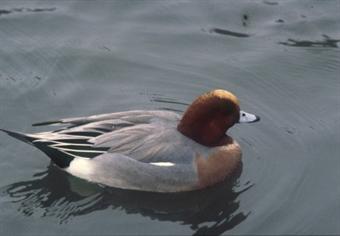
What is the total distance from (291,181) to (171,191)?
1242mm

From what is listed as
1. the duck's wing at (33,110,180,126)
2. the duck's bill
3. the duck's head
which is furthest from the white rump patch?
the duck's bill

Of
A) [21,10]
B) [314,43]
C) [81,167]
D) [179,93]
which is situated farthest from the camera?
[21,10]

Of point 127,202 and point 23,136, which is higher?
point 23,136

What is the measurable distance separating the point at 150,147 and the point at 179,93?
175cm

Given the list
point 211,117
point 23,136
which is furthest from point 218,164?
point 23,136

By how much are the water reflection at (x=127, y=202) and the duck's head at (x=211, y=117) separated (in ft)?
1.75

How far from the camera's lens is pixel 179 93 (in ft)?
31.8

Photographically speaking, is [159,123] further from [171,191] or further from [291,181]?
[291,181]

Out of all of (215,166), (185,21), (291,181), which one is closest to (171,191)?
(215,166)

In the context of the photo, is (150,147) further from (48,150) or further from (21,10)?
(21,10)

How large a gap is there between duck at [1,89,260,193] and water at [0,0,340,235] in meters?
→ 0.15

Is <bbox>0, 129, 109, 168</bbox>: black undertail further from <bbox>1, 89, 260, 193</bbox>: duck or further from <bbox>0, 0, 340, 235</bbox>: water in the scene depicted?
<bbox>0, 0, 340, 235</bbox>: water

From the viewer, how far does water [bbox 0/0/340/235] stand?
307 inches

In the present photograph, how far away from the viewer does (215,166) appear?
8258 mm
